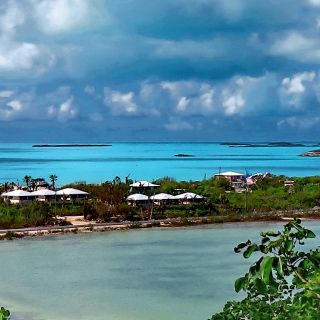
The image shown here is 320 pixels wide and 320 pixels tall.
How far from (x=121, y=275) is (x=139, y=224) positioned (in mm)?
8051

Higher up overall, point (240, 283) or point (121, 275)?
point (240, 283)

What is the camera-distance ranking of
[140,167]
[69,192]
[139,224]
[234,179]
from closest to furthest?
[139,224] < [69,192] < [234,179] < [140,167]

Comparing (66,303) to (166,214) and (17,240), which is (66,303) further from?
(166,214)

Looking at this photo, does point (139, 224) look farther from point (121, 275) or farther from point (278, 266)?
point (278, 266)

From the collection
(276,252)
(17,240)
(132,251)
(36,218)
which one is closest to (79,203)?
(36,218)

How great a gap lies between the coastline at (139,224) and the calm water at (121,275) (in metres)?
0.78

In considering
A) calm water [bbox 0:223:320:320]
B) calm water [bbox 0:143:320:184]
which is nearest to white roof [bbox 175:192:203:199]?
calm water [bbox 0:223:320:320]

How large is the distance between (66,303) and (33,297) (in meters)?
0.81

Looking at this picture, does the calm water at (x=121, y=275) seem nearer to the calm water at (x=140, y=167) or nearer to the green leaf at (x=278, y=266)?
the green leaf at (x=278, y=266)

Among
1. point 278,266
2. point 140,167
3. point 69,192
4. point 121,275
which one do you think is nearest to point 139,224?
point 69,192

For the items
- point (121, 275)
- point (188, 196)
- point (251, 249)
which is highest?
point (188, 196)

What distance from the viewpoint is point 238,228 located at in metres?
20.8

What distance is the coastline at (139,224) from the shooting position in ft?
62.4

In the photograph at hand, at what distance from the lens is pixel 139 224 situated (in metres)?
20.9
